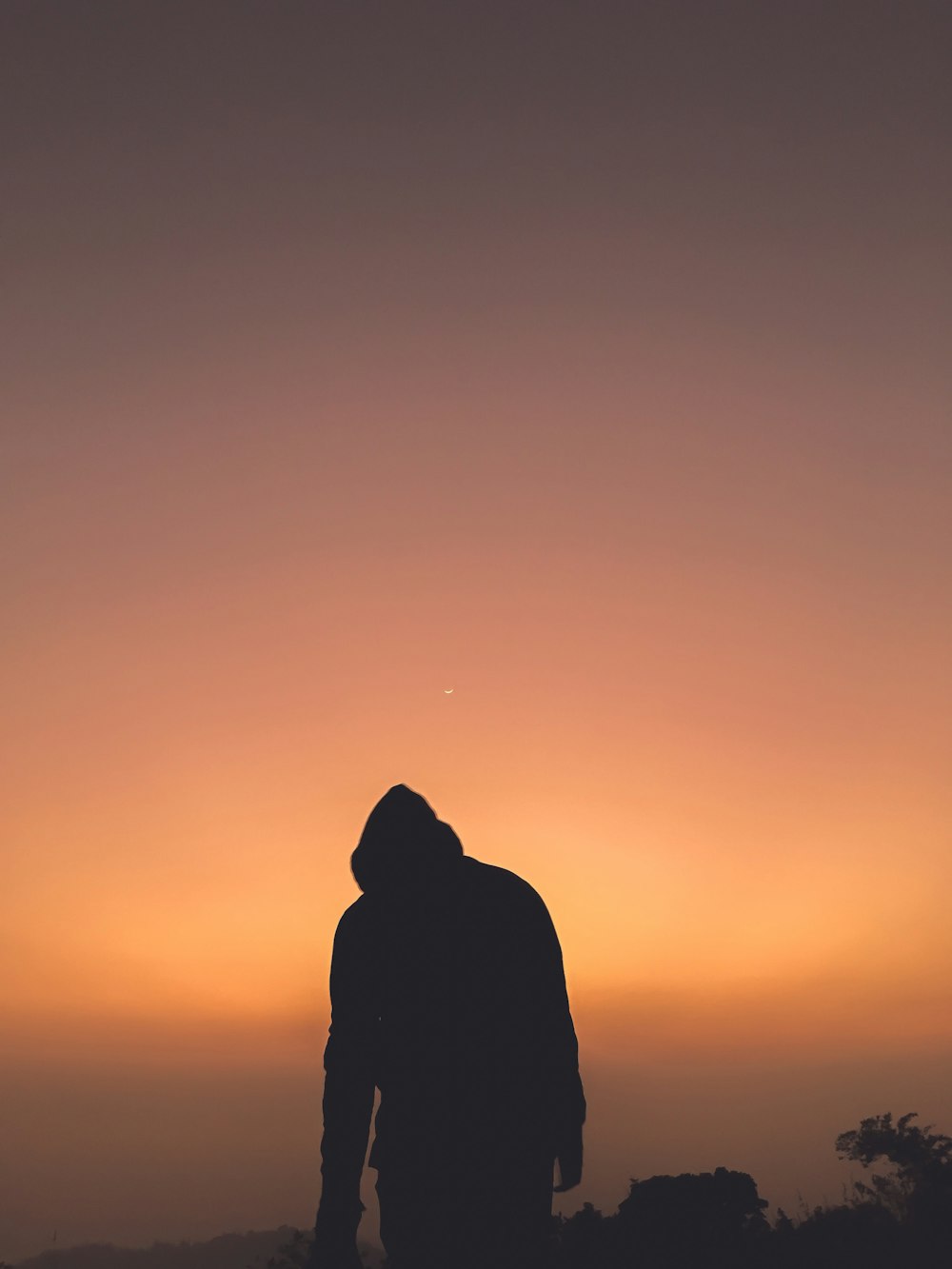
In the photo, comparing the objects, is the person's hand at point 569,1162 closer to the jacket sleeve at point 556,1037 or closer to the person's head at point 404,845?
the jacket sleeve at point 556,1037

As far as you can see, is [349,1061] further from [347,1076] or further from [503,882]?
[503,882]

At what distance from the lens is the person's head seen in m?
4.02

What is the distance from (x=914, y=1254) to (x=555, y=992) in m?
21.8

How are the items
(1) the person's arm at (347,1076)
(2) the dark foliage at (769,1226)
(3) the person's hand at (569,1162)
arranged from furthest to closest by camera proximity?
(2) the dark foliage at (769,1226) < (3) the person's hand at (569,1162) < (1) the person's arm at (347,1076)

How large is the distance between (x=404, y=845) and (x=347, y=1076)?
2.98 feet

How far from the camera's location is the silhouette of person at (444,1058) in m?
3.78

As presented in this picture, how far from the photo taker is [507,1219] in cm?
377

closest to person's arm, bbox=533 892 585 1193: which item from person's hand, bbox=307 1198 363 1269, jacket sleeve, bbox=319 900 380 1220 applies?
jacket sleeve, bbox=319 900 380 1220

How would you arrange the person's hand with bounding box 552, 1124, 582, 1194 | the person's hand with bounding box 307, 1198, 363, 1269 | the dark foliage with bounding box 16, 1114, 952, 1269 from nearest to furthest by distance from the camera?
the person's hand with bounding box 307, 1198, 363, 1269
the person's hand with bounding box 552, 1124, 582, 1194
the dark foliage with bounding box 16, 1114, 952, 1269

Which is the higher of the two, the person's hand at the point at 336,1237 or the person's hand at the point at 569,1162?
the person's hand at the point at 569,1162

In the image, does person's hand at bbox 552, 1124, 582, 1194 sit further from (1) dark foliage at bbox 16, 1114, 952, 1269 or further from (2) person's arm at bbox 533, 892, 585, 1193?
(1) dark foliage at bbox 16, 1114, 952, 1269

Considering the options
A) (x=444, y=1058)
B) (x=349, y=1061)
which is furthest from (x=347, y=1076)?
(x=444, y=1058)

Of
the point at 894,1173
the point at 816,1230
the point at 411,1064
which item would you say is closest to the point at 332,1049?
the point at 411,1064

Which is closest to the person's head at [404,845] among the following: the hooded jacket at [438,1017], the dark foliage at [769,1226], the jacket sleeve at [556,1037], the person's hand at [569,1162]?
the hooded jacket at [438,1017]
